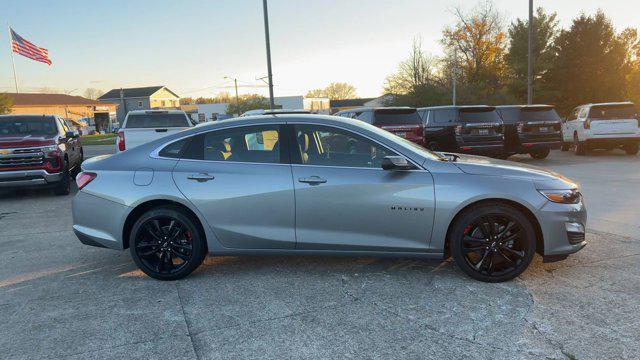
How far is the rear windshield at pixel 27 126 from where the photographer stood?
33.4 ft

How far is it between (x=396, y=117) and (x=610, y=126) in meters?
7.05

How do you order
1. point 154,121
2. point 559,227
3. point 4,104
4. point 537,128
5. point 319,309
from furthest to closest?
1. point 4,104
2. point 537,128
3. point 154,121
4. point 559,227
5. point 319,309

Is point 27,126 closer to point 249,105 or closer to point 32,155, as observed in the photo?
point 32,155

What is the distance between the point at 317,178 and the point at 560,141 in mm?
11561

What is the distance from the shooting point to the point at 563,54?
35375mm

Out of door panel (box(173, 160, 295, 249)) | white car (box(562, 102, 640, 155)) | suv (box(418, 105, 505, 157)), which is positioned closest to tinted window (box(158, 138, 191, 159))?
door panel (box(173, 160, 295, 249))

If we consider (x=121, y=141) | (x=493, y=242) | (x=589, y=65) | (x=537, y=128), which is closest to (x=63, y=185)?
(x=121, y=141)

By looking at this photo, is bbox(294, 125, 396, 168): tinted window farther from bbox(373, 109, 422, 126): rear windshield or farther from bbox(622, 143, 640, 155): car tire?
bbox(622, 143, 640, 155): car tire

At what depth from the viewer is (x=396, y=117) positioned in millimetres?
12117

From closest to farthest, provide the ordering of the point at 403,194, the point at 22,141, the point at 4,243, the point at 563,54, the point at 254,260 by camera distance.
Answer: the point at 403,194
the point at 254,260
the point at 4,243
the point at 22,141
the point at 563,54

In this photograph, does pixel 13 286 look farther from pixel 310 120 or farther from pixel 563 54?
pixel 563 54

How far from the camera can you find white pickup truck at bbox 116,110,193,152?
993 cm

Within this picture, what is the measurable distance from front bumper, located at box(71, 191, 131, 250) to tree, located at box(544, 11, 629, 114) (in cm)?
3658

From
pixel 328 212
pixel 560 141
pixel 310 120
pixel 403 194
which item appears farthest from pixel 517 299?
pixel 560 141
